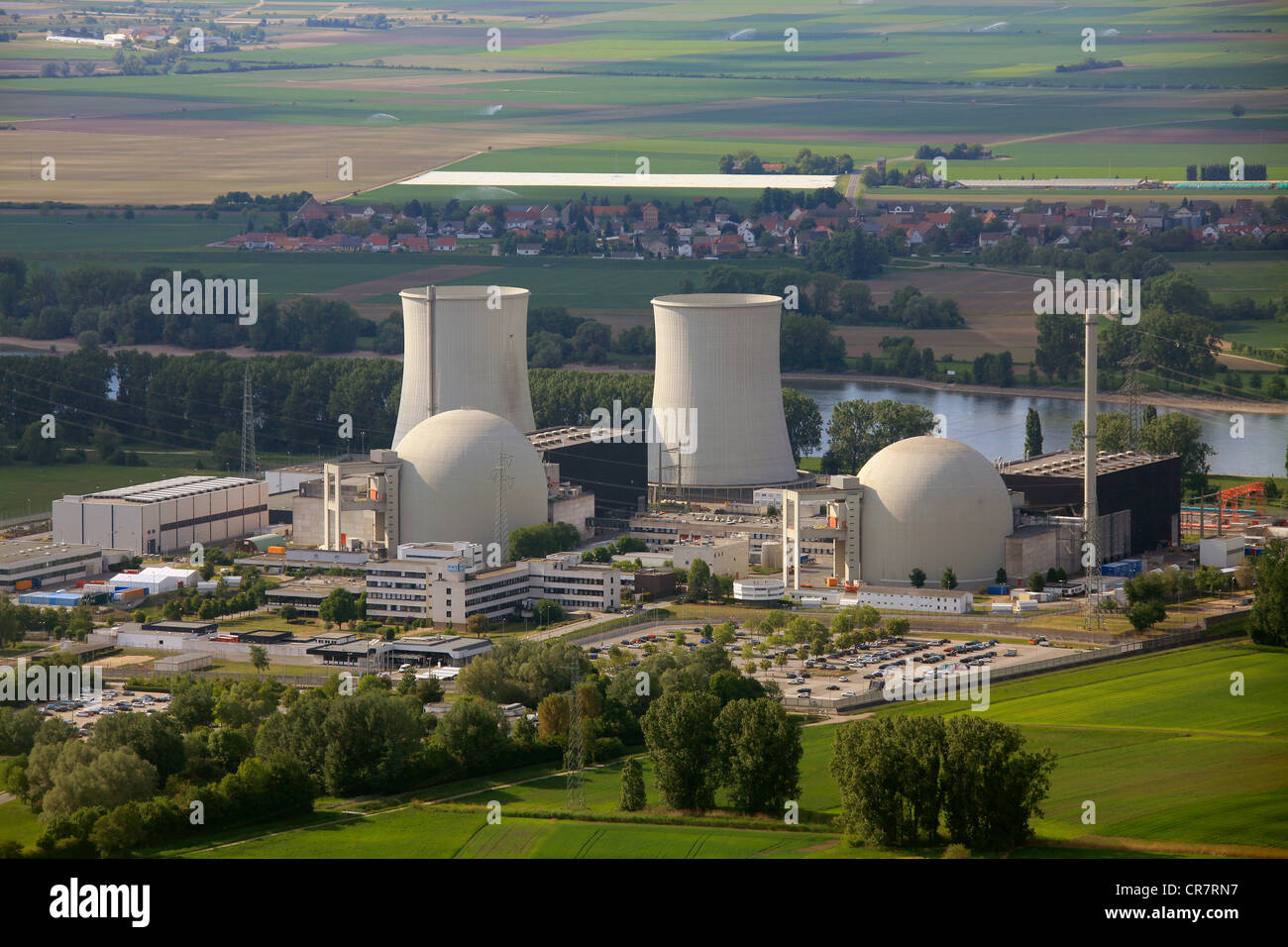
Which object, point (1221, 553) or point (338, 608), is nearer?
point (338, 608)

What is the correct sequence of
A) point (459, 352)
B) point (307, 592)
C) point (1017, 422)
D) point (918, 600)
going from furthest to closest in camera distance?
point (1017, 422) < point (459, 352) < point (307, 592) < point (918, 600)

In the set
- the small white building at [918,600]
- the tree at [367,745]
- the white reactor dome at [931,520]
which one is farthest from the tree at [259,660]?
the white reactor dome at [931,520]

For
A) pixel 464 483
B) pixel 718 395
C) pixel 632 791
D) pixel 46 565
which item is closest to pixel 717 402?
pixel 718 395

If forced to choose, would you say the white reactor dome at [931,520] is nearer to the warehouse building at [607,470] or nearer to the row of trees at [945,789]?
the warehouse building at [607,470]

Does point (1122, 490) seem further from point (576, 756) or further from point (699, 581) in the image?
point (576, 756)

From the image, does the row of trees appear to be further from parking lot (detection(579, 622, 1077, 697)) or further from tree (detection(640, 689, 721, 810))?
parking lot (detection(579, 622, 1077, 697))

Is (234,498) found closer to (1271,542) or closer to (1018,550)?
(1018,550)
